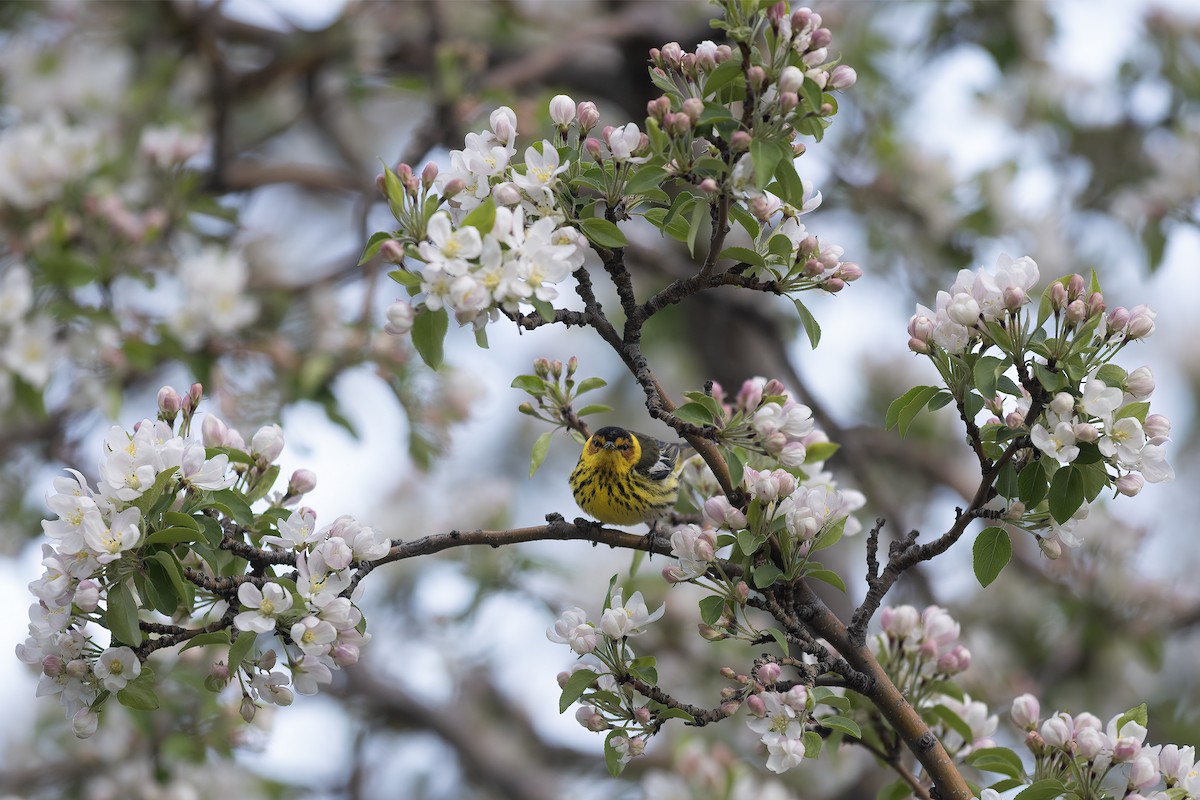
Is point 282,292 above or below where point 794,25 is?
above

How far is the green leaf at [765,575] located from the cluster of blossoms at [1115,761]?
1.68ft

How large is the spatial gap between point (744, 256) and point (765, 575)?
556 millimetres

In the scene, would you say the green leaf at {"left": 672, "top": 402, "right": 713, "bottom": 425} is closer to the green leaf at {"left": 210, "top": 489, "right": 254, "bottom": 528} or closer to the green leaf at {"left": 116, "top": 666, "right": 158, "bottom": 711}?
the green leaf at {"left": 210, "top": 489, "right": 254, "bottom": 528}

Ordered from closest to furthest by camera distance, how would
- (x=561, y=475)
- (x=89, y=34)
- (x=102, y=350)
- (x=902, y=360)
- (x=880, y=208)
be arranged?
(x=102, y=350) < (x=880, y=208) < (x=89, y=34) < (x=902, y=360) < (x=561, y=475)

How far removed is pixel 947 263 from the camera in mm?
5762

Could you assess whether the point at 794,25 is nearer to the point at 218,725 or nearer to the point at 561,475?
the point at 218,725

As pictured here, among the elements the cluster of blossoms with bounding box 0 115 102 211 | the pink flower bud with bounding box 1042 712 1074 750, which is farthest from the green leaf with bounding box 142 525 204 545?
the cluster of blossoms with bounding box 0 115 102 211

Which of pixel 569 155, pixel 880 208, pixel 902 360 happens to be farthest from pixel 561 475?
pixel 569 155

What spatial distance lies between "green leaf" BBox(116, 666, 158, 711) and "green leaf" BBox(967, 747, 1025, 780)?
158 cm

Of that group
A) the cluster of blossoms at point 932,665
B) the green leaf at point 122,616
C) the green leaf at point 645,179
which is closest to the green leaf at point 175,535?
the green leaf at point 122,616

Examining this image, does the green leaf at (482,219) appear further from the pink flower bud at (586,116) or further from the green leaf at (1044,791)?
the green leaf at (1044,791)

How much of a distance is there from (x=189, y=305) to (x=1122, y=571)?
4183 millimetres

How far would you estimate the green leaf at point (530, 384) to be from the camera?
2193 millimetres

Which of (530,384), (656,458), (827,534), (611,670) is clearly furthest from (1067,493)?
(656,458)
